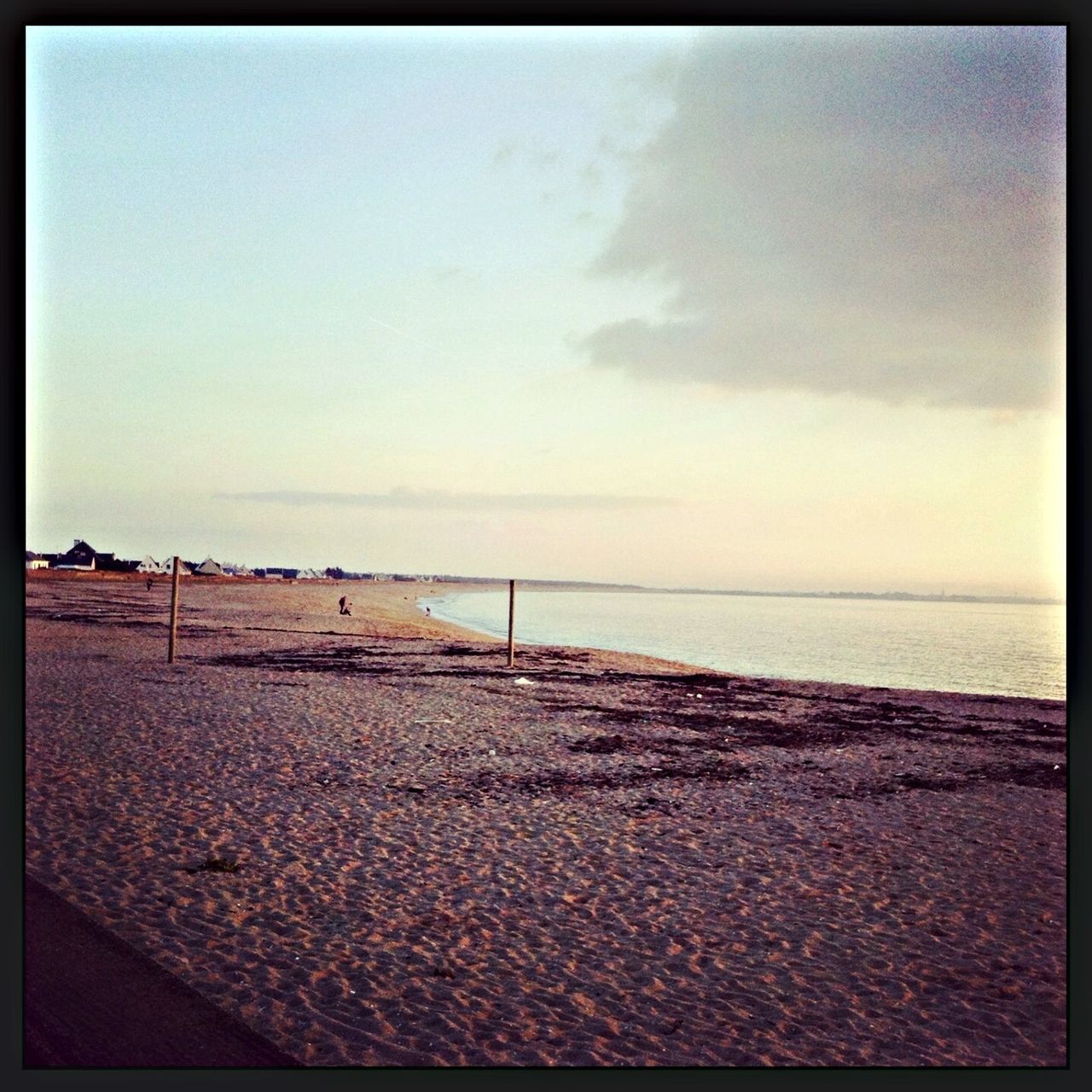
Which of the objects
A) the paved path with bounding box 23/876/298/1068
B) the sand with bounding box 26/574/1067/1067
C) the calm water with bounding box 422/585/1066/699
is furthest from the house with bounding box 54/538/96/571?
the paved path with bounding box 23/876/298/1068

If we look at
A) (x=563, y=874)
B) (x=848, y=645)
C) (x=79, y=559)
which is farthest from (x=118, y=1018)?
(x=79, y=559)

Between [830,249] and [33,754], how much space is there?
10951mm

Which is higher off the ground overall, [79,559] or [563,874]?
[79,559]

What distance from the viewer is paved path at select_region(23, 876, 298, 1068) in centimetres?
474

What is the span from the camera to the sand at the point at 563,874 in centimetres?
523

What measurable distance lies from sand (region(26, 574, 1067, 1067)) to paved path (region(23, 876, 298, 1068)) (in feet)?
0.47

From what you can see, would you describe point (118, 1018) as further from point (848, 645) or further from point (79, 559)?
point (79, 559)

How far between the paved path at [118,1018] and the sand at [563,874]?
14cm

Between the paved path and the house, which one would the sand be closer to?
the paved path

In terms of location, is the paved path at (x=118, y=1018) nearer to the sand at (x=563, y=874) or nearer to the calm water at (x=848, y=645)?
the sand at (x=563, y=874)

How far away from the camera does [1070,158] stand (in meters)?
5.76

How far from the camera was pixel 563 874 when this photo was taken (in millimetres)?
7641

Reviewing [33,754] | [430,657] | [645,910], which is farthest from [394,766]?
[430,657]

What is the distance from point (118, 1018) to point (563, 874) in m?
3.66
